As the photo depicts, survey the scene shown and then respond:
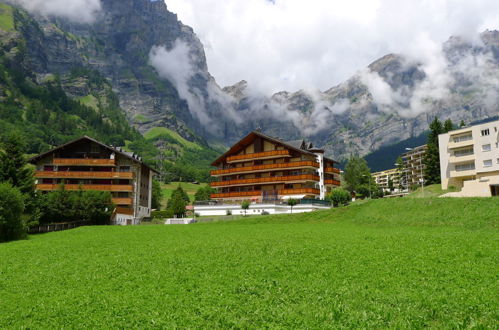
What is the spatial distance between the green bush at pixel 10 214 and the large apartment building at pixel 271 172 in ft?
140

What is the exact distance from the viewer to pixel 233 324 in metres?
11.4

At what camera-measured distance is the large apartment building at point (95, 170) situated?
79.4m

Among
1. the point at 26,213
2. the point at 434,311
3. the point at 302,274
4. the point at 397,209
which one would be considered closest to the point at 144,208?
the point at 26,213

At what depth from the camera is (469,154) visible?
82188 millimetres

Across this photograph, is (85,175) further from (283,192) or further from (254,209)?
(283,192)

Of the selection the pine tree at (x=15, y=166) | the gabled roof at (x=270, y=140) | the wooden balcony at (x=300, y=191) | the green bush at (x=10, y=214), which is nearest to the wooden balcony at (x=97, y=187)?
the gabled roof at (x=270, y=140)

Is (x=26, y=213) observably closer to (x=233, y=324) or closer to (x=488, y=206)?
(x=233, y=324)

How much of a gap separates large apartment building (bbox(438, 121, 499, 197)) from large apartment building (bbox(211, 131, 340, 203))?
2308cm

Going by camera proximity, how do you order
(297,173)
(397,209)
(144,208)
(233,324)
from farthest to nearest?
(144,208) < (297,173) < (397,209) < (233,324)

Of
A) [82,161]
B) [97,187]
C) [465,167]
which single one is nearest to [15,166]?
[97,187]

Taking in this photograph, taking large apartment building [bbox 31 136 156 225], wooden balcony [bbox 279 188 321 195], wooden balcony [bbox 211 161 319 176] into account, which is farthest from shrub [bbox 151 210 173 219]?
wooden balcony [bbox 279 188 321 195]

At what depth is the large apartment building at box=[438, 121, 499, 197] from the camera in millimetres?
77750

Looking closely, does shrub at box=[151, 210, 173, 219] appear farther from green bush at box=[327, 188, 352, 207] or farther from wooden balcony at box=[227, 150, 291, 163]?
green bush at box=[327, 188, 352, 207]

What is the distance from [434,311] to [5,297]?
15.6 m
